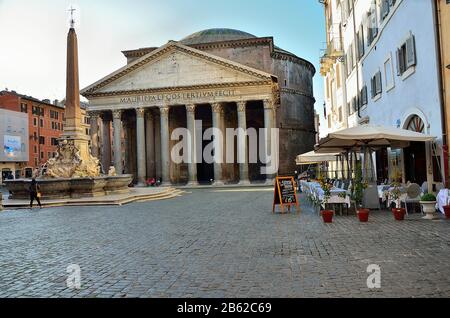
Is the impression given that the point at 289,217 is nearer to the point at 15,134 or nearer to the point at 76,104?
the point at 76,104

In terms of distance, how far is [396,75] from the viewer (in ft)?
52.6

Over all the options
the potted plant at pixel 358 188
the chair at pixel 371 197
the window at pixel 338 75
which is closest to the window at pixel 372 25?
the chair at pixel 371 197

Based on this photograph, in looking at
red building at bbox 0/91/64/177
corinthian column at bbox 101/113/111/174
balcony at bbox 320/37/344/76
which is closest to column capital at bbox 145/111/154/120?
corinthian column at bbox 101/113/111/174

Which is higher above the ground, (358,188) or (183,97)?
(183,97)

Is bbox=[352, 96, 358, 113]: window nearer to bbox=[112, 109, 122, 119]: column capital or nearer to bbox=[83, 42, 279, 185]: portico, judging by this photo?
bbox=[83, 42, 279, 185]: portico

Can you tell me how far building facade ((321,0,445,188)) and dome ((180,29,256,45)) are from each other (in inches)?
1070

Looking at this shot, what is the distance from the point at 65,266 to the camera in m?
6.29

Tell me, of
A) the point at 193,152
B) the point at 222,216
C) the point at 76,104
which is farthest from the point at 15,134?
the point at 222,216

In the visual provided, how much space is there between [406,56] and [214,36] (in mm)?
41952

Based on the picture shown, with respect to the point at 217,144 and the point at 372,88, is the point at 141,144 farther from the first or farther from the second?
the point at 372,88

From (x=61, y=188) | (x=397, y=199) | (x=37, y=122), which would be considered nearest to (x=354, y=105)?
(x=397, y=199)

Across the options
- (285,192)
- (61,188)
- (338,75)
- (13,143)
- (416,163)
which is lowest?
(285,192)

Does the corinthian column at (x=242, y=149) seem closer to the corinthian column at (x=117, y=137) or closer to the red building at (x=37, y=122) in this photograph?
the corinthian column at (x=117, y=137)

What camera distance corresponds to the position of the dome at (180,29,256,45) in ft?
174
